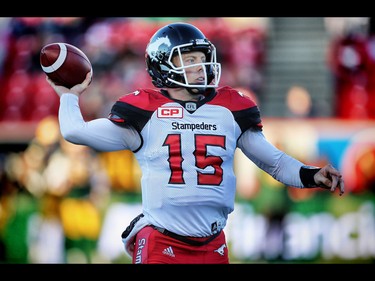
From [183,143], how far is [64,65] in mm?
726

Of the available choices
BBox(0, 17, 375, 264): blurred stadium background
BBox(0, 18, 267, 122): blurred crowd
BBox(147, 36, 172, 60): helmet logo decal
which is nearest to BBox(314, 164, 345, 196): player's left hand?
BBox(147, 36, 172, 60): helmet logo decal

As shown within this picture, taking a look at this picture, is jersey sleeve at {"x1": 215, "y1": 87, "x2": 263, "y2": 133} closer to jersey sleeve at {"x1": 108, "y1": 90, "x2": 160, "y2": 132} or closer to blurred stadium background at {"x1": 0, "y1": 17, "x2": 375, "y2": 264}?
jersey sleeve at {"x1": 108, "y1": 90, "x2": 160, "y2": 132}

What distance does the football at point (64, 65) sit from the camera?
166 inches

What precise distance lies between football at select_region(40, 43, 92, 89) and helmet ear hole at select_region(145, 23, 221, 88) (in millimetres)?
354

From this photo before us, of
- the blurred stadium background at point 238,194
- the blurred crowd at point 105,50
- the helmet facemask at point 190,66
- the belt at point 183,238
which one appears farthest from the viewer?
the blurred crowd at point 105,50

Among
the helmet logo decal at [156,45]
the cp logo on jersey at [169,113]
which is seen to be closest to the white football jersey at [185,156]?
the cp logo on jersey at [169,113]

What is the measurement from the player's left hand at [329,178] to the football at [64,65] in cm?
127

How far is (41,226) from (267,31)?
3.75 meters

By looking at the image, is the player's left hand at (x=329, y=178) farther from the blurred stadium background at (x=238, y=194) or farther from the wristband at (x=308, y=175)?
the blurred stadium background at (x=238, y=194)

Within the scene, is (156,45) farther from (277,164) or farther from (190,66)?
(277,164)

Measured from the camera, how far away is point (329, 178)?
13.5ft

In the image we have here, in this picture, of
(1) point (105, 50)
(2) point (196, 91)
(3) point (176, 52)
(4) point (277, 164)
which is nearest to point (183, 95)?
(2) point (196, 91)

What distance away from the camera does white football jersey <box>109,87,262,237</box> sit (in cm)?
403
